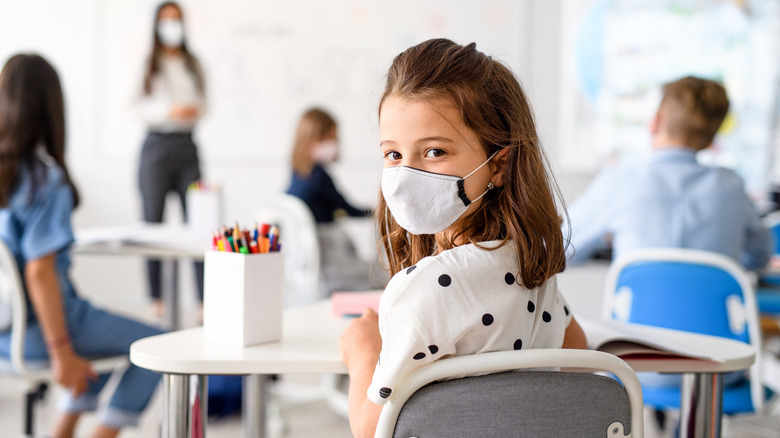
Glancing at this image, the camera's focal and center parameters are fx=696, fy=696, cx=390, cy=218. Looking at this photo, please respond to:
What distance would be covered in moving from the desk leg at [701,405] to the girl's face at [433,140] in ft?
1.48

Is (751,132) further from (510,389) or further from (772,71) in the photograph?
(510,389)

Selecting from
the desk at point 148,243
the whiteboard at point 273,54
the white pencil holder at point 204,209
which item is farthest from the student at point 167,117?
the white pencil holder at point 204,209

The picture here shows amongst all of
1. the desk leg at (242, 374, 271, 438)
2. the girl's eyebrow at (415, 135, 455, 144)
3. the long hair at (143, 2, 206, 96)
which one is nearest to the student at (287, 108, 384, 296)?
A: the desk leg at (242, 374, 271, 438)

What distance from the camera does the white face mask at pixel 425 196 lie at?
87 cm

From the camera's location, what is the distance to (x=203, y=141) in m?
4.20

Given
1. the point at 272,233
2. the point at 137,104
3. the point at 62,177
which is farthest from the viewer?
the point at 137,104

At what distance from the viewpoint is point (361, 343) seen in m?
0.90

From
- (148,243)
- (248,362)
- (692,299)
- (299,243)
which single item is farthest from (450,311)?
(299,243)

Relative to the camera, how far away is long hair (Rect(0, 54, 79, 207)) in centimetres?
157

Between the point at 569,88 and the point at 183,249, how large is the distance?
2922 mm

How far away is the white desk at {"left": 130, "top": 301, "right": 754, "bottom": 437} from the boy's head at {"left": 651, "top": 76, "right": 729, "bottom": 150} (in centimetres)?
80

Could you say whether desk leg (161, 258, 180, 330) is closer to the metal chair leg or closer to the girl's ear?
the metal chair leg

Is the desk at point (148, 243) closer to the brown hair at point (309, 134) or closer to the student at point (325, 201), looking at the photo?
the student at point (325, 201)

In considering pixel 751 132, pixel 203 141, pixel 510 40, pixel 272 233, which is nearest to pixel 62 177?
pixel 272 233
